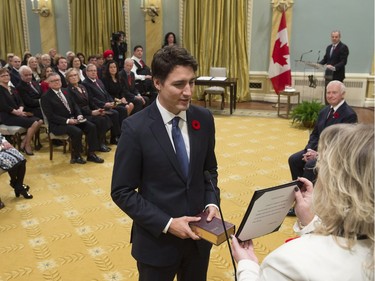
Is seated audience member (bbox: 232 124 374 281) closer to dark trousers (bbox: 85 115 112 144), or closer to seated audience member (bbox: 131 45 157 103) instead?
dark trousers (bbox: 85 115 112 144)

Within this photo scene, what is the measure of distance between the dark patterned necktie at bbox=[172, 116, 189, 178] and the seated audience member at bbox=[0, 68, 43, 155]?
15.7 ft

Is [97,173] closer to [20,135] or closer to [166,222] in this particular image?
[20,135]

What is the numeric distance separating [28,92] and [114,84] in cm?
150

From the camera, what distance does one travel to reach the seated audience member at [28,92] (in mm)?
6281

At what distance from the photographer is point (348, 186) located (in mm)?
972

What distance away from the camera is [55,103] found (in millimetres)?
5570

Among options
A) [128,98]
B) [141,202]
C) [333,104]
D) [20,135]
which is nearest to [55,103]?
[20,135]

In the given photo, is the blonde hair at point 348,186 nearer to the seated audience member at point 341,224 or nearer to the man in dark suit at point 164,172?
the seated audience member at point 341,224

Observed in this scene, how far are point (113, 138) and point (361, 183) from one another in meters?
5.88

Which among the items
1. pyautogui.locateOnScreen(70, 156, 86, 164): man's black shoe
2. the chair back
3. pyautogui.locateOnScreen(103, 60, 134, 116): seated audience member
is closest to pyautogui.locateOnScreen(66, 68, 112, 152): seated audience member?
pyautogui.locateOnScreen(70, 156, 86, 164): man's black shoe

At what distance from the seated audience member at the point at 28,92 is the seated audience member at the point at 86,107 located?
76cm

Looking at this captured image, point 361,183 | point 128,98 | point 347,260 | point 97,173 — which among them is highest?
point 361,183

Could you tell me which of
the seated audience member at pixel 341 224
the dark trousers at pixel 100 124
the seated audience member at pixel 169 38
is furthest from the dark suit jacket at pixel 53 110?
the seated audience member at pixel 341 224

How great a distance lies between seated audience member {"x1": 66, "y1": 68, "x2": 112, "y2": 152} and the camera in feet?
19.6
